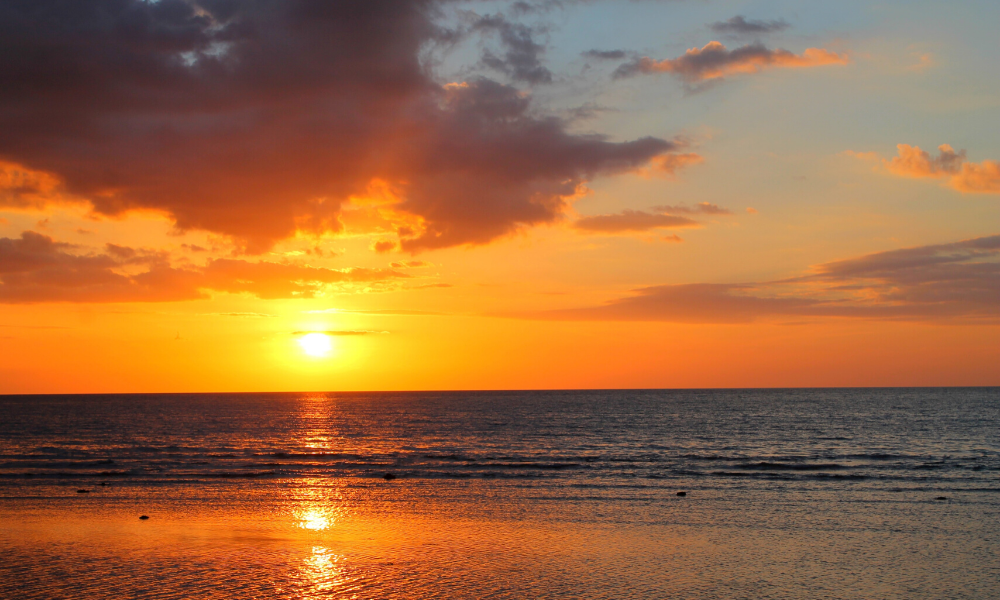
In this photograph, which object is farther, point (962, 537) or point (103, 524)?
point (103, 524)

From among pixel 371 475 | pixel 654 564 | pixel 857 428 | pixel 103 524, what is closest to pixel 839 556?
pixel 654 564

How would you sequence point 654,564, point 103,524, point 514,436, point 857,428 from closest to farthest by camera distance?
point 654,564
point 103,524
point 514,436
point 857,428

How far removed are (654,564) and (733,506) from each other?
10340 mm

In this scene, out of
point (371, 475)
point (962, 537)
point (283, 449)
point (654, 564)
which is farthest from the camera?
point (283, 449)

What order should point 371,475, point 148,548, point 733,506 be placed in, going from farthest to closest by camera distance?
point 371,475, point 733,506, point 148,548

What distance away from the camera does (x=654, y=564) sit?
54.3 feet

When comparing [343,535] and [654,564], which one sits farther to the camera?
[343,535]

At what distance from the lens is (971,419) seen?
296 ft

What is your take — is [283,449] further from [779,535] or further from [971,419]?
[971,419]

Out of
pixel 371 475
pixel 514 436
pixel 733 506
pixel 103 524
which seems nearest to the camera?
pixel 103 524

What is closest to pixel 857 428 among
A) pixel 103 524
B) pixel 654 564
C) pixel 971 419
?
pixel 971 419

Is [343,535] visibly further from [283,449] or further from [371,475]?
[283,449]

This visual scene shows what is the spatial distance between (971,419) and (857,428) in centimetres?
2799

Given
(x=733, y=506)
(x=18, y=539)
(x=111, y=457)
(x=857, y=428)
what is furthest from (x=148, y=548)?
(x=857, y=428)
